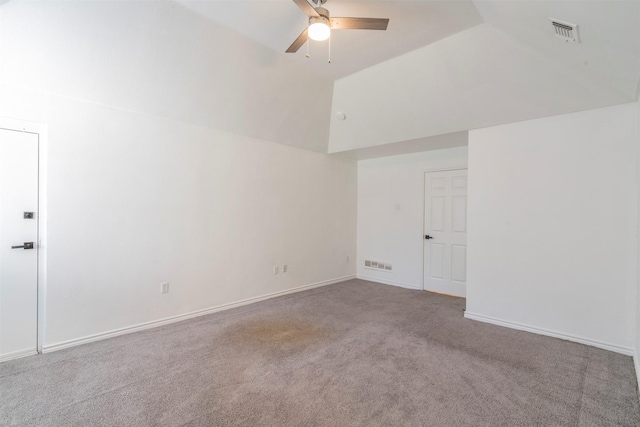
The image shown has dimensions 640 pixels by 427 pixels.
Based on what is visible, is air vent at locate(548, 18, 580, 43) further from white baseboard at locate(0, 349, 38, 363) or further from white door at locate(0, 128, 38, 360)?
white baseboard at locate(0, 349, 38, 363)

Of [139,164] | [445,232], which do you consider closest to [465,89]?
[445,232]

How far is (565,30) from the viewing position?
2156 mm

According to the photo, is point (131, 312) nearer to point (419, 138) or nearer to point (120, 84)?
point (120, 84)

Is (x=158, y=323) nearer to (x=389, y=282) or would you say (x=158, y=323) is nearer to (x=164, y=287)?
(x=164, y=287)

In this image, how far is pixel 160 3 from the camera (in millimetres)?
2473

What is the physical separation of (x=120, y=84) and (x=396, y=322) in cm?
395

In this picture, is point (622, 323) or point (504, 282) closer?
point (622, 323)

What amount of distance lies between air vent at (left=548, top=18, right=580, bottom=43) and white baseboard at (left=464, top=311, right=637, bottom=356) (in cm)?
281

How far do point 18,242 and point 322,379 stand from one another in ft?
9.51

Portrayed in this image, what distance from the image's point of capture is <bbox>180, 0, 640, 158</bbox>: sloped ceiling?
2.15 metres

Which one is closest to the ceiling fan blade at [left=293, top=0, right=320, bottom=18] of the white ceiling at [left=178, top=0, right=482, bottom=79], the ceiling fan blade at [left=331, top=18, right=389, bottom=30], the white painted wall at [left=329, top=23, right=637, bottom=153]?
the ceiling fan blade at [left=331, top=18, right=389, bottom=30]

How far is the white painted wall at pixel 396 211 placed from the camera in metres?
5.04

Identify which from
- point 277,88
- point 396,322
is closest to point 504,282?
point 396,322

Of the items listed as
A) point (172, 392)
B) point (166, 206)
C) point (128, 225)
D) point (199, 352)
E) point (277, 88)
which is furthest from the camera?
point (277, 88)
